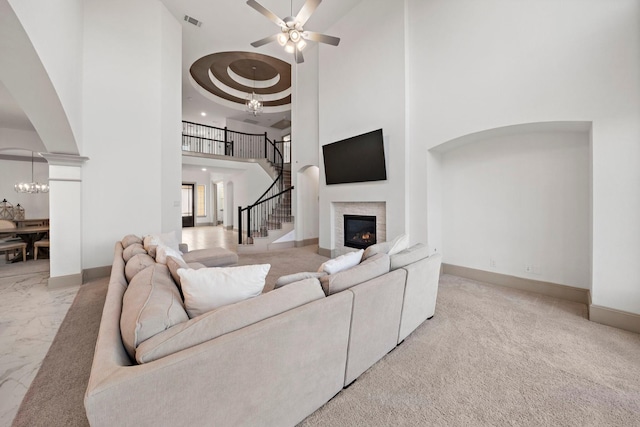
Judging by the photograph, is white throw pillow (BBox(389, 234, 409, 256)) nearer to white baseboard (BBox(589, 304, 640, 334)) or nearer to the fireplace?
white baseboard (BBox(589, 304, 640, 334))

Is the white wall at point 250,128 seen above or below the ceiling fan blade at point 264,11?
above

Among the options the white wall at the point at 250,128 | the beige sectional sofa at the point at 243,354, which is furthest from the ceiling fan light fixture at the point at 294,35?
the white wall at the point at 250,128

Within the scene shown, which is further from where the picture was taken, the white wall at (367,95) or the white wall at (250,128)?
the white wall at (250,128)

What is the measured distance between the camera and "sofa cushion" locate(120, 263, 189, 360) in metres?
1.03

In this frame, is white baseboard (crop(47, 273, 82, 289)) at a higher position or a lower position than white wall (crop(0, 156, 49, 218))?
lower

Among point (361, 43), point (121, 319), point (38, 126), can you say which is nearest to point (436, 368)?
point (121, 319)

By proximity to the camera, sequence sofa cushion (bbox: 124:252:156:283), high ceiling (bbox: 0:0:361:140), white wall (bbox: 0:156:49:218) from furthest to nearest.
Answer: white wall (bbox: 0:156:49:218) → high ceiling (bbox: 0:0:361:140) → sofa cushion (bbox: 124:252:156:283)

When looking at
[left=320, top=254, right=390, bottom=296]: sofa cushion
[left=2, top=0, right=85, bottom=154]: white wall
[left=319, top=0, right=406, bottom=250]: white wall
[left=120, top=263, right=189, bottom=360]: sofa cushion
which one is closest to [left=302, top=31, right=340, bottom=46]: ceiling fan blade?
[left=319, top=0, right=406, bottom=250]: white wall

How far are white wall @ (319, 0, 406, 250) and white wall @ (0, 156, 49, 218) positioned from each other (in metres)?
9.71

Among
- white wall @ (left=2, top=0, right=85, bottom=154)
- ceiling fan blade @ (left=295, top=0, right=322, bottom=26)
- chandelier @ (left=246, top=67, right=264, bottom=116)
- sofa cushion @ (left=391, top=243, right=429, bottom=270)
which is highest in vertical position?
chandelier @ (left=246, top=67, right=264, bottom=116)

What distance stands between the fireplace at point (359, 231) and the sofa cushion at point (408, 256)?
2.40m

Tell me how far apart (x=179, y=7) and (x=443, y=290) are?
6830 millimetres

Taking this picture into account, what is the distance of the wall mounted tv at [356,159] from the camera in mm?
4582

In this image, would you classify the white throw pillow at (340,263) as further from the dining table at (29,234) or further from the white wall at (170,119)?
the dining table at (29,234)
